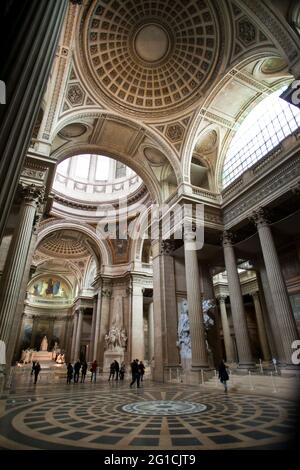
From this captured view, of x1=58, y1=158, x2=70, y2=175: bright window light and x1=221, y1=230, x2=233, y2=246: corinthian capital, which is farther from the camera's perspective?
x1=58, y1=158, x2=70, y2=175: bright window light

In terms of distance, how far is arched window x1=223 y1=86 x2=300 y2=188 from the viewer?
499 inches

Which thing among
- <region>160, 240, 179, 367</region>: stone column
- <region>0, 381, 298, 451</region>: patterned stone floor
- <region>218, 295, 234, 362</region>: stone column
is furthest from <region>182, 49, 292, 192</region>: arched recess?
<region>218, 295, 234, 362</region>: stone column

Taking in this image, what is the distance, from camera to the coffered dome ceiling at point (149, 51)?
11.2 metres

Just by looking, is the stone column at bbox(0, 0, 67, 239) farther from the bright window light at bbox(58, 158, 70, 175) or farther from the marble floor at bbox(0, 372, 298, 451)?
the bright window light at bbox(58, 158, 70, 175)

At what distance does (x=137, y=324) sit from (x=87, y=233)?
1040cm

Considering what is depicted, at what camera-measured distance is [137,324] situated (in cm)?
2316

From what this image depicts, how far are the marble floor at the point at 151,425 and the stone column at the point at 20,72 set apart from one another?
3.00 m

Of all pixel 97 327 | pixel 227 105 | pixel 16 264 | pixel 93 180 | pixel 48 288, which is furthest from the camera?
pixel 48 288

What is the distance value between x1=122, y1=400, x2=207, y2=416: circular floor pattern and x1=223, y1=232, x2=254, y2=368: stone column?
245 inches

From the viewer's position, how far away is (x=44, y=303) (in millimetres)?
39750

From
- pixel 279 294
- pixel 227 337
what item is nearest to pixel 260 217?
pixel 279 294

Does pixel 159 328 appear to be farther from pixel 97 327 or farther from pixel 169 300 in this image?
pixel 97 327

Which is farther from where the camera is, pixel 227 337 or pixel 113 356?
pixel 113 356
